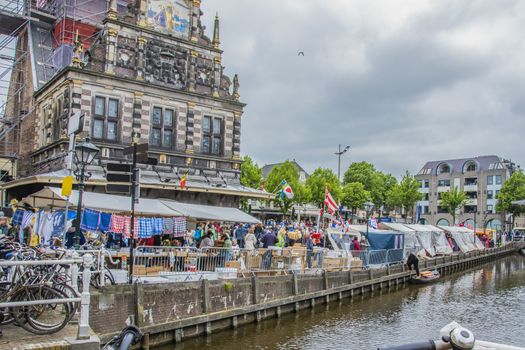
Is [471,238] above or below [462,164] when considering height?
below

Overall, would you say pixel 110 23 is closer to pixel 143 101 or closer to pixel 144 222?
pixel 143 101

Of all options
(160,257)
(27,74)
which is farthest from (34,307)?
(27,74)

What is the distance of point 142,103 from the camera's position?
3147cm

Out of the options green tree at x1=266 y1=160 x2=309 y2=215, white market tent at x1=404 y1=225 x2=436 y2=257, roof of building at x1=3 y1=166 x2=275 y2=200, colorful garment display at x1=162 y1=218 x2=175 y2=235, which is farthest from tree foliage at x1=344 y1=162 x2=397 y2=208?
colorful garment display at x1=162 y1=218 x2=175 y2=235

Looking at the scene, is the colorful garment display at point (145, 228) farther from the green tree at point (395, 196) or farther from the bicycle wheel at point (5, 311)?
the green tree at point (395, 196)

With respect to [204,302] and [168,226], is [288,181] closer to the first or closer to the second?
[168,226]

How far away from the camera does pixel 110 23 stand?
30203 millimetres

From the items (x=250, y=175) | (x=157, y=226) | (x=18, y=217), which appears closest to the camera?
(x=157, y=226)

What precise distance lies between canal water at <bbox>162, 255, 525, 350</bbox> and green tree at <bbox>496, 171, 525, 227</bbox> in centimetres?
5562

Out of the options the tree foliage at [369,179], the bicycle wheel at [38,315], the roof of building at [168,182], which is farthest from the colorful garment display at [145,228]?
the tree foliage at [369,179]

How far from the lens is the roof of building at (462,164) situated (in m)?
95.4

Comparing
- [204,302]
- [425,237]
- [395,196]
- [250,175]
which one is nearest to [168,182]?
A: [204,302]

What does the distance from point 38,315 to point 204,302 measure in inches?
304

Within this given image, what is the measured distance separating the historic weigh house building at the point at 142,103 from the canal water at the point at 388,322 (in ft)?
42.0
